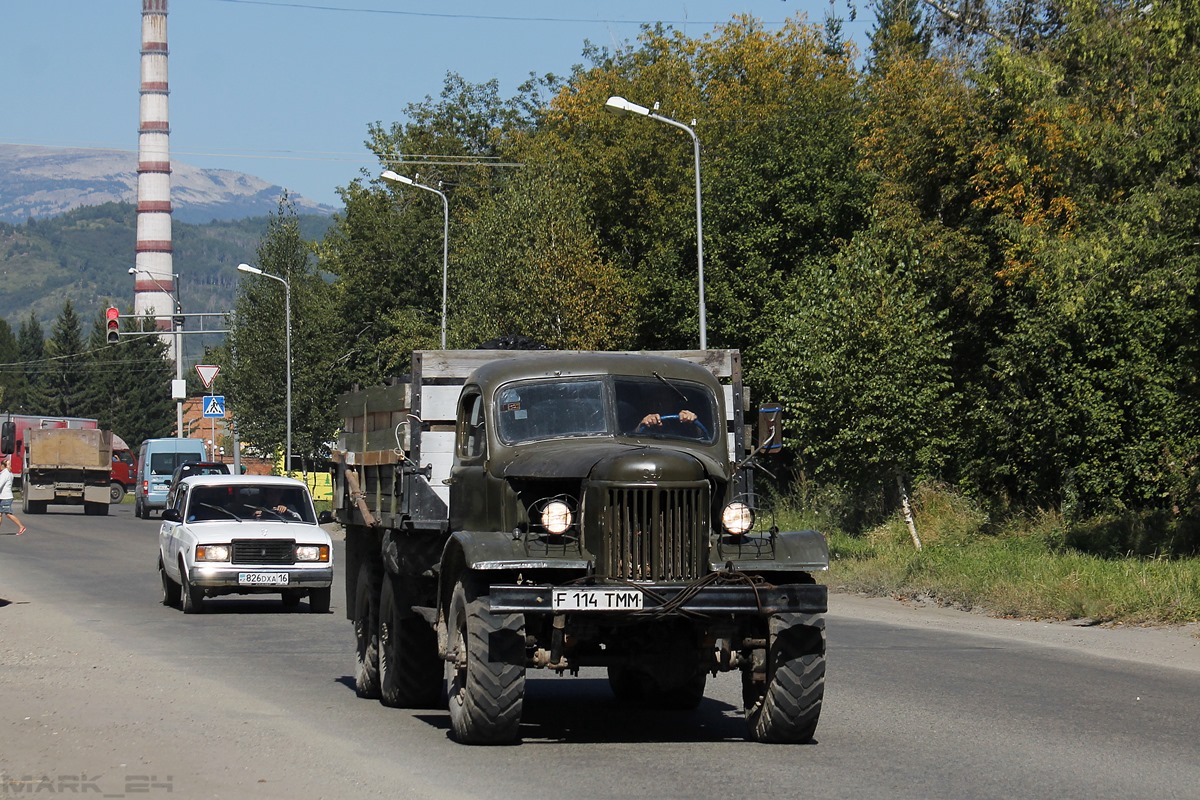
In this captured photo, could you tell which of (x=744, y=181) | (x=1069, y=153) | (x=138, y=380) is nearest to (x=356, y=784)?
(x=1069, y=153)

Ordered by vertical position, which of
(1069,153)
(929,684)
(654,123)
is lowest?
(929,684)

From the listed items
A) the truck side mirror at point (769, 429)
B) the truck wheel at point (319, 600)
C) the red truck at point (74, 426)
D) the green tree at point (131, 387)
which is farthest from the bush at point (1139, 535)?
the green tree at point (131, 387)

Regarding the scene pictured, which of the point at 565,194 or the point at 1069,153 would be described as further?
the point at 565,194

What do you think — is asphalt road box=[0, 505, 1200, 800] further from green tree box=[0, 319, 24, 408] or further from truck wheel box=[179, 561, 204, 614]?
green tree box=[0, 319, 24, 408]

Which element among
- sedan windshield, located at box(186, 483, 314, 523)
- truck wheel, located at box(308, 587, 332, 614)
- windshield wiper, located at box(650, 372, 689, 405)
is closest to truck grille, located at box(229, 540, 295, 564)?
truck wheel, located at box(308, 587, 332, 614)

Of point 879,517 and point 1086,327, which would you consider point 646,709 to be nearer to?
point 1086,327

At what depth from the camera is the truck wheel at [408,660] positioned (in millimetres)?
11891

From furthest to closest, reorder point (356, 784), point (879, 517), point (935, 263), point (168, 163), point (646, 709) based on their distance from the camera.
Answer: point (168, 163) < point (935, 263) < point (879, 517) < point (646, 709) < point (356, 784)

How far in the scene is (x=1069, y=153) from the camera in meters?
28.4

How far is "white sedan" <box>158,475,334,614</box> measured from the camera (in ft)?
67.8

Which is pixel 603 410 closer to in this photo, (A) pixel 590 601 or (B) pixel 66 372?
(A) pixel 590 601

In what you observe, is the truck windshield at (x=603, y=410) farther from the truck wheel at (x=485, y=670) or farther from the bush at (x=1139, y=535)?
the bush at (x=1139, y=535)

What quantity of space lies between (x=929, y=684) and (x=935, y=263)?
2736 centimetres

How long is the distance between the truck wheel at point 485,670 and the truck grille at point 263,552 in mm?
11250
